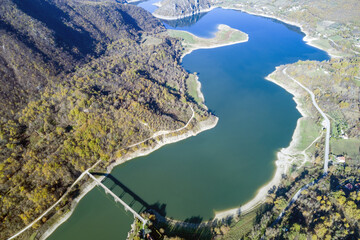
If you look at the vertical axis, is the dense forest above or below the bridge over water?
above

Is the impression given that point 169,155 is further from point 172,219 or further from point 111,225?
point 111,225

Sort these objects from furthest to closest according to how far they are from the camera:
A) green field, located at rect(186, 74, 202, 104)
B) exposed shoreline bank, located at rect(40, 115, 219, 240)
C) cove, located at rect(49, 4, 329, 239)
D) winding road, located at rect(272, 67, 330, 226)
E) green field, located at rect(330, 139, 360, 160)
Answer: green field, located at rect(186, 74, 202, 104) → green field, located at rect(330, 139, 360, 160) → cove, located at rect(49, 4, 329, 239) → winding road, located at rect(272, 67, 330, 226) → exposed shoreline bank, located at rect(40, 115, 219, 240)

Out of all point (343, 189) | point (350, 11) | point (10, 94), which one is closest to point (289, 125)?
point (343, 189)

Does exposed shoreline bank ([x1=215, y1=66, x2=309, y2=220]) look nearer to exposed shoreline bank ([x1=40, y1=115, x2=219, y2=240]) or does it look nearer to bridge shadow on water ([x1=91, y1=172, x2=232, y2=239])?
bridge shadow on water ([x1=91, y1=172, x2=232, y2=239])

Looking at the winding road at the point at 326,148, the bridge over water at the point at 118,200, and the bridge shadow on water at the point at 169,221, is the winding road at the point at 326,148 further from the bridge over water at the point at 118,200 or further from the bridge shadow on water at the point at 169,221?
the bridge over water at the point at 118,200

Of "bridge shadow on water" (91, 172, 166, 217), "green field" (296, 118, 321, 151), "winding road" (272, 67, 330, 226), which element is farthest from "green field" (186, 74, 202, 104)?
"bridge shadow on water" (91, 172, 166, 217)

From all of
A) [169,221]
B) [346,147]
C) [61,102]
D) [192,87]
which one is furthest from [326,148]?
[61,102]

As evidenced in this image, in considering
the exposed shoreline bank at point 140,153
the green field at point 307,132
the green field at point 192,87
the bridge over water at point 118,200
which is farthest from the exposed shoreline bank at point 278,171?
the green field at point 192,87
